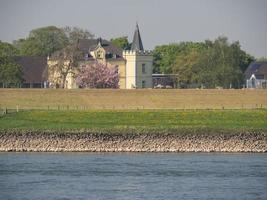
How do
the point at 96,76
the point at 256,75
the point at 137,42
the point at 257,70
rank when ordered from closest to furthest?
1. the point at 96,76
2. the point at 137,42
3. the point at 256,75
4. the point at 257,70

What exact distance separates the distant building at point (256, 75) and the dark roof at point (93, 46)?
80.0 ft

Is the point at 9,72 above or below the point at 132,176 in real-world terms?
above

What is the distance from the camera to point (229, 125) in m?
73.4

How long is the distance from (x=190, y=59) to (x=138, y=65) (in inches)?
787

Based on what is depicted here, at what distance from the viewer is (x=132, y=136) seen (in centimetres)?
6681

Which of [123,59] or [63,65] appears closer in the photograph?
[63,65]

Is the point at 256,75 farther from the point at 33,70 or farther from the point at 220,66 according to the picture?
the point at 33,70

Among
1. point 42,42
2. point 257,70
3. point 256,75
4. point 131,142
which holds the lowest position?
point 131,142

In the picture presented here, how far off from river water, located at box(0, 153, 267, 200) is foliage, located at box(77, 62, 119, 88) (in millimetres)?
57408

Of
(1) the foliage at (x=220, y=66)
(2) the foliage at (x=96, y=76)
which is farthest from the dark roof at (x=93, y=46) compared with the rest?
(1) the foliage at (x=220, y=66)

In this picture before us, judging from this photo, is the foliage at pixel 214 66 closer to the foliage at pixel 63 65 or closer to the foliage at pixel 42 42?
the foliage at pixel 42 42

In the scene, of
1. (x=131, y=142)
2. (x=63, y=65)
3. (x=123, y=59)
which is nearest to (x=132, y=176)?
(x=131, y=142)

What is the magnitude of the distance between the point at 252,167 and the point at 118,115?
25592 millimetres

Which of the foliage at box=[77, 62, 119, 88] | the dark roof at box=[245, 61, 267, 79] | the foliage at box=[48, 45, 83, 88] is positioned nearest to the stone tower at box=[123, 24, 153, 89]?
the foliage at box=[77, 62, 119, 88]
